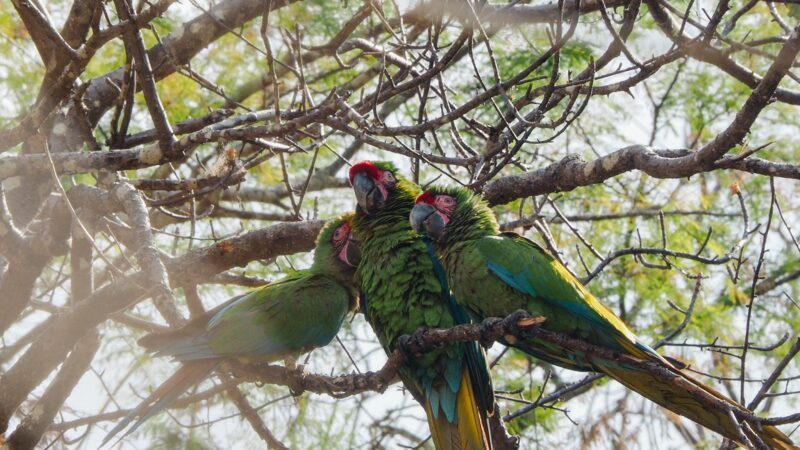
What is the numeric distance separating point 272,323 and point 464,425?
1023mm

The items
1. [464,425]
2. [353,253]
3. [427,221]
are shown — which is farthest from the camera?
[353,253]

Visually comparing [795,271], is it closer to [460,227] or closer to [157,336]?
[460,227]

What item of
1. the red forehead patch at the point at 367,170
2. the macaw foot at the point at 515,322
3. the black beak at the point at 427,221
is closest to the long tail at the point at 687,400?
the macaw foot at the point at 515,322

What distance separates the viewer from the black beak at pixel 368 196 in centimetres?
395

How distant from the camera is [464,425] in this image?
335cm

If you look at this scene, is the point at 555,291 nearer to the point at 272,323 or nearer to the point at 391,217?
the point at 391,217

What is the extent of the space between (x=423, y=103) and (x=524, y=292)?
3.49 feet

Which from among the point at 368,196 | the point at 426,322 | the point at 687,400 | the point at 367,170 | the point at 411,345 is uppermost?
the point at 367,170

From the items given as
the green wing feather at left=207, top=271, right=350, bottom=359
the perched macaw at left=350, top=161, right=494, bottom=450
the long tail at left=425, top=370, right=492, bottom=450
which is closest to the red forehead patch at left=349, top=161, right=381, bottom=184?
the perched macaw at left=350, top=161, right=494, bottom=450

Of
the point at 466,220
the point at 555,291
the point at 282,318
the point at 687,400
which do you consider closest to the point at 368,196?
the point at 466,220

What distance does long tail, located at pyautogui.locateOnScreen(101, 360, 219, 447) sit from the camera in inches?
127

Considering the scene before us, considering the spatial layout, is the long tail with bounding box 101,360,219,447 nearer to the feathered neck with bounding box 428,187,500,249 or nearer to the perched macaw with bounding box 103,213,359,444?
the perched macaw with bounding box 103,213,359,444

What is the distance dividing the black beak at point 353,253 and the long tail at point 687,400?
1400mm

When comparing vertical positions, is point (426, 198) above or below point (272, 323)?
above
